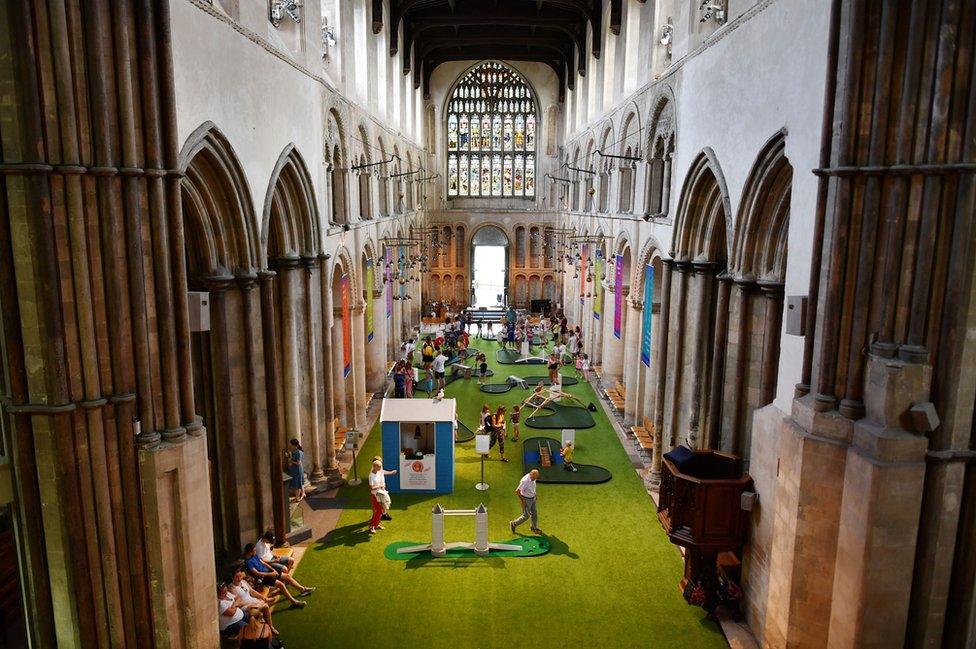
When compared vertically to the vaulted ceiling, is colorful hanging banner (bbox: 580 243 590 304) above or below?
below

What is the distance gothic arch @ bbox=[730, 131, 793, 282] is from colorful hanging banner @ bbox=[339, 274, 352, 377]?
8.60 meters

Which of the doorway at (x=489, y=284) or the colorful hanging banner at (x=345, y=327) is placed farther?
the doorway at (x=489, y=284)

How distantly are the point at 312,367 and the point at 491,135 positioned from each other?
24.4m

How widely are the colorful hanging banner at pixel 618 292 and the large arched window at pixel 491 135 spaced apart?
16593 millimetres

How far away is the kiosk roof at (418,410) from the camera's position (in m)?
12.6

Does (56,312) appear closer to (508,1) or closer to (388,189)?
(388,189)

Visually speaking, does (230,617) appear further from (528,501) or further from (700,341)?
(700,341)

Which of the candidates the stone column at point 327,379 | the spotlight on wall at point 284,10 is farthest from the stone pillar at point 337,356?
the spotlight on wall at point 284,10

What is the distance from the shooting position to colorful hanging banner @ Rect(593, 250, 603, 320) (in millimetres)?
21672

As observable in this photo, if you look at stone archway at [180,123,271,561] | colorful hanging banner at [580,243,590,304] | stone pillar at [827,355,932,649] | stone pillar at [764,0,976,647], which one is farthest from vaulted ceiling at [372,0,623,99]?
stone pillar at [827,355,932,649]

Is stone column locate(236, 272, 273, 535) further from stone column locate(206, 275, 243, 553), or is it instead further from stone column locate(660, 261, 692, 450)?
stone column locate(660, 261, 692, 450)

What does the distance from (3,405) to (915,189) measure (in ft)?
27.5

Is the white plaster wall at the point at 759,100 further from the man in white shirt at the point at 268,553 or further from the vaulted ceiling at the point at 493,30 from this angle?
the vaulted ceiling at the point at 493,30

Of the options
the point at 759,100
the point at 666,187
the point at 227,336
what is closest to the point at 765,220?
the point at 759,100
